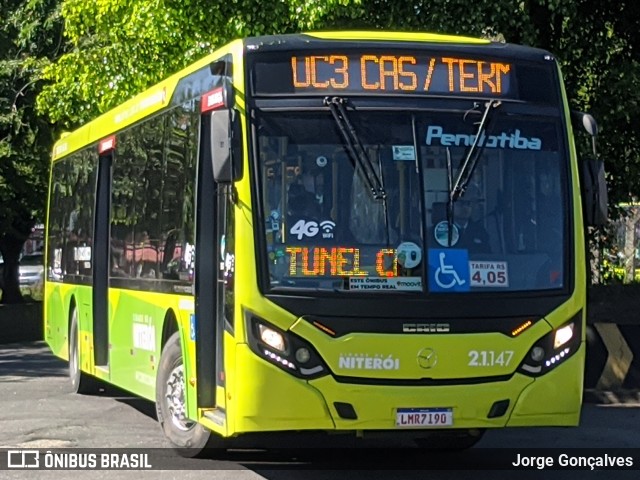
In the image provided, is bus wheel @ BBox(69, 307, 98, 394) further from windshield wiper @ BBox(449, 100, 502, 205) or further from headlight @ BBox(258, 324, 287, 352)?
windshield wiper @ BBox(449, 100, 502, 205)

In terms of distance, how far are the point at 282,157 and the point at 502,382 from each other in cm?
210

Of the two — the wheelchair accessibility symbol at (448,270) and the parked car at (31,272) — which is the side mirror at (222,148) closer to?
the wheelchair accessibility symbol at (448,270)

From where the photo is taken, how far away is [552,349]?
9.38 m

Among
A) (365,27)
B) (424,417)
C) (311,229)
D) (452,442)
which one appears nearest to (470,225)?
(311,229)

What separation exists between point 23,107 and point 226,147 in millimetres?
20035

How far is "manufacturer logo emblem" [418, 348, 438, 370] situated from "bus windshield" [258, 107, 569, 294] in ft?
1.33

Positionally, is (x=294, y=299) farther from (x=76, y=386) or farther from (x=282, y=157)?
(x=76, y=386)

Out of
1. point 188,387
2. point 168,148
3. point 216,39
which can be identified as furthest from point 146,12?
point 188,387

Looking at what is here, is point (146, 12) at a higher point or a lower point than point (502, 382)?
higher

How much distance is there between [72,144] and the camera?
16734 millimetres

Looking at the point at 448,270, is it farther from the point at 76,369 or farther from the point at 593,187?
the point at 76,369

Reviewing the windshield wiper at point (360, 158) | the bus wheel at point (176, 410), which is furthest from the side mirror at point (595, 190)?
the bus wheel at point (176, 410)

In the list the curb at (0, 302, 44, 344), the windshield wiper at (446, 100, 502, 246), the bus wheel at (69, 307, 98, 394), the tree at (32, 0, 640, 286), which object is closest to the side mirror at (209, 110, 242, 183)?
the windshield wiper at (446, 100, 502, 246)

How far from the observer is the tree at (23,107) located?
90.4 feet
